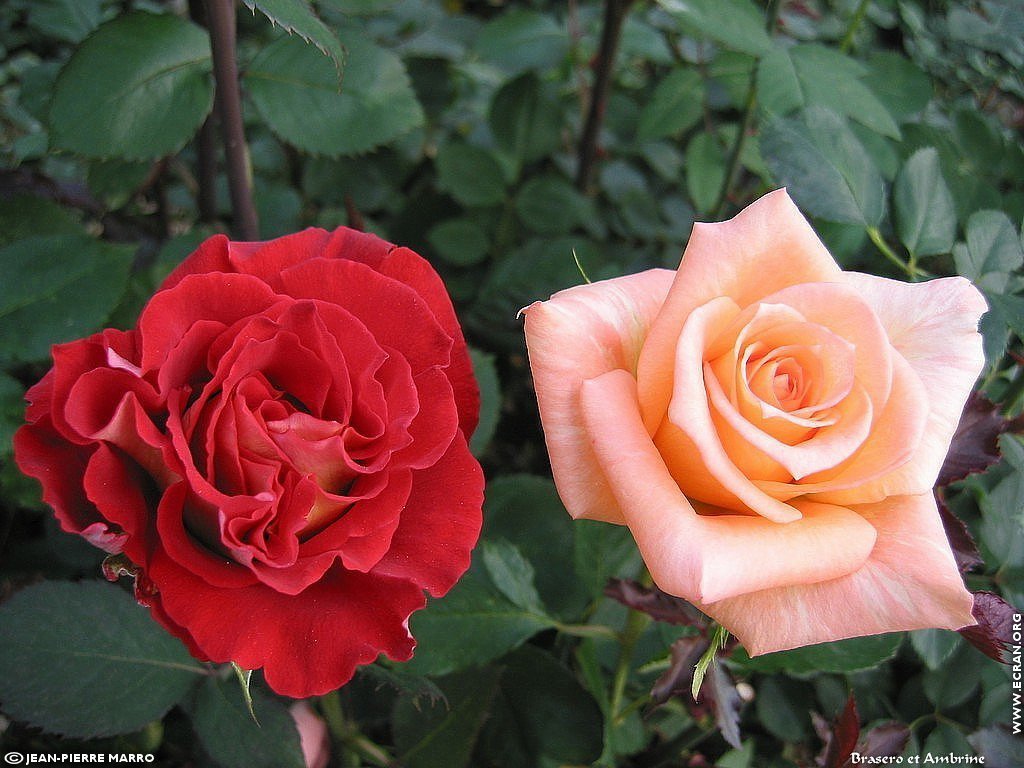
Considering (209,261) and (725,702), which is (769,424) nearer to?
(725,702)

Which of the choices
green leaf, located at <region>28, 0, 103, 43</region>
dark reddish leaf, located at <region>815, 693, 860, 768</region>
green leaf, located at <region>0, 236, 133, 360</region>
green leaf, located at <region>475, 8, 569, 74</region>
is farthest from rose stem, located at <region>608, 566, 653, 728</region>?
green leaf, located at <region>28, 0, 103, 43</region>

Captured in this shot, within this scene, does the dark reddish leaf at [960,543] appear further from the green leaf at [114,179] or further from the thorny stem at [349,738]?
the green leaf at [114,179]

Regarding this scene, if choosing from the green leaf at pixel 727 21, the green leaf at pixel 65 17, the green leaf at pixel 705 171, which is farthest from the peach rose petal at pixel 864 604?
the green leaf at pixel 65 17

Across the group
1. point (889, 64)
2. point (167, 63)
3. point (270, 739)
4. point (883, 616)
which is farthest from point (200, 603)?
point (889, 64)

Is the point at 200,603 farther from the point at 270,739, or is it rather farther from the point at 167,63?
the point at 167,63

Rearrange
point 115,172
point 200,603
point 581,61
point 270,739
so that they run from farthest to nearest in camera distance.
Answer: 1. point 581,61
2. point 115,172
3. point 270,739
4. point 200,603

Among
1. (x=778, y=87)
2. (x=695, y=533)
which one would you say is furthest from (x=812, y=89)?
(x=695, y=533)

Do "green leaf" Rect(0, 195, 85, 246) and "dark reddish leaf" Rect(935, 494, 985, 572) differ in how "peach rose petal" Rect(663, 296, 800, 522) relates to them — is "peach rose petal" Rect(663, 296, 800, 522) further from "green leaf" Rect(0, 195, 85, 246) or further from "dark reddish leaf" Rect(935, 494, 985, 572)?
"green leaf" Rect(0, 195, 85, 246)
